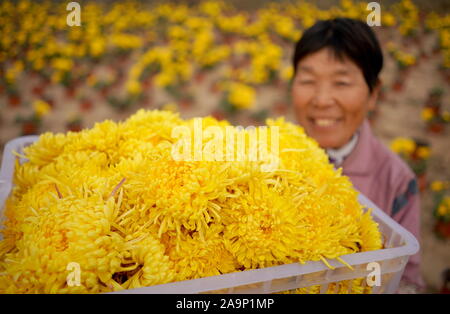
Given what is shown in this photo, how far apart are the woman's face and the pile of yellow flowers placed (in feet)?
2.66

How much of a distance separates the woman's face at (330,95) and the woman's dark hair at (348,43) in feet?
0.11

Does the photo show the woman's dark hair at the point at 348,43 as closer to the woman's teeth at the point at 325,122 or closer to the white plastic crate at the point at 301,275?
the woman's teeth at the point at 325,122

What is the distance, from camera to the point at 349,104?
1.59m

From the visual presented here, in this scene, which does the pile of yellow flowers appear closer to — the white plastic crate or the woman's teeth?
the white plastic crate

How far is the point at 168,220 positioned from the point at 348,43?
139cm

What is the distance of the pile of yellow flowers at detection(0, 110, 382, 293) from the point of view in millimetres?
670

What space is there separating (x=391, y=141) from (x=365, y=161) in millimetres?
2677

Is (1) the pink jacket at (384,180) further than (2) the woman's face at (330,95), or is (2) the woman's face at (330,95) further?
(1) the pink jacket at (384,180)

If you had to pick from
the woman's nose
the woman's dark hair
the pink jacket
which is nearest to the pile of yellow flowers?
the woman's nose

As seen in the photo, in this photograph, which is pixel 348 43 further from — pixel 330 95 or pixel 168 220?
pixel 168 220

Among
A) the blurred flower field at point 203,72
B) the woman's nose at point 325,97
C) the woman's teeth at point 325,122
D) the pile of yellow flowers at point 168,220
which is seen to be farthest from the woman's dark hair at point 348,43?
the blurred flower field at point 203,72

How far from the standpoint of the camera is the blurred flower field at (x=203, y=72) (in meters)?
4.23

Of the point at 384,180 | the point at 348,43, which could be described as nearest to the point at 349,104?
the point at 348,43
